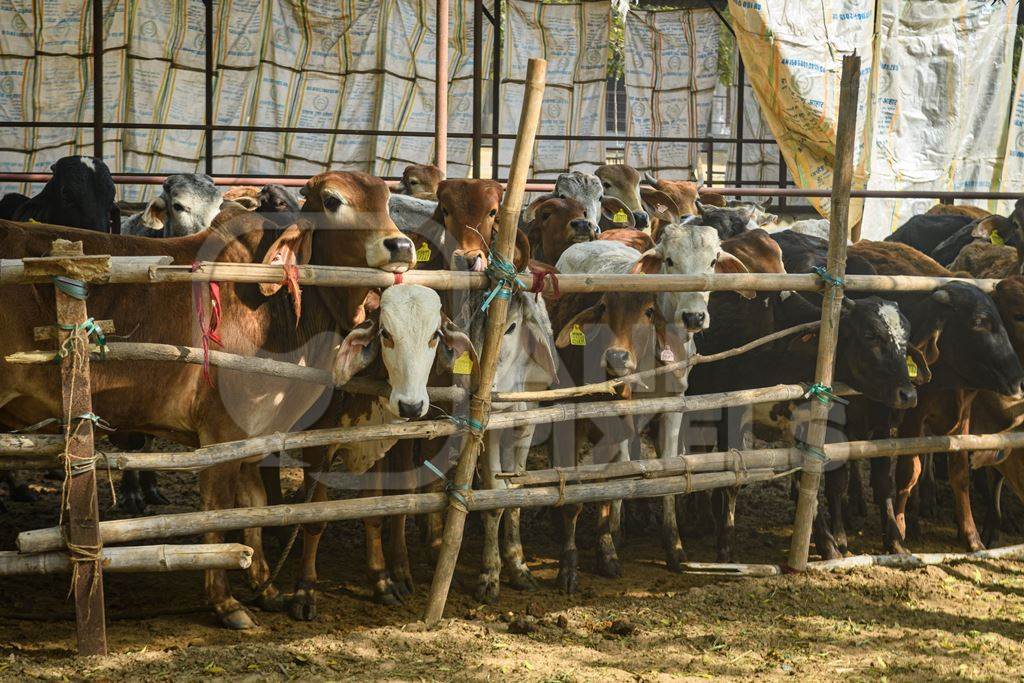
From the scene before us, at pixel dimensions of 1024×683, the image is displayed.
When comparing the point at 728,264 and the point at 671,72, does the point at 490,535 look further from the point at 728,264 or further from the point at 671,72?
the point at 671,72

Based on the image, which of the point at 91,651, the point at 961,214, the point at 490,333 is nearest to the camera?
the point at 91,651

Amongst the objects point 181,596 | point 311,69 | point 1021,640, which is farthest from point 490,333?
point 311,69

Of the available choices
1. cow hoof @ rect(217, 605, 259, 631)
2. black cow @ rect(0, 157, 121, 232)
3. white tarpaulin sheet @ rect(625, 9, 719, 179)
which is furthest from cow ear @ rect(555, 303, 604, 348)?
white tarpaulin sheet @ rect(625, 9, 719, 179)

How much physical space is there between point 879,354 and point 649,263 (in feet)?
4.28

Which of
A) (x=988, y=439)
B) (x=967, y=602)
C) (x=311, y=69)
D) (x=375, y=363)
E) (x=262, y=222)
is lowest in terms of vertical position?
(x=967, y=602)

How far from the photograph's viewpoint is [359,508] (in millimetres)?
4613

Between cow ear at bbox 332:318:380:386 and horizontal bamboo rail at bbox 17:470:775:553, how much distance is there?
1.74ft

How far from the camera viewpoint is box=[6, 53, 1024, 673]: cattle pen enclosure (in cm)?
406

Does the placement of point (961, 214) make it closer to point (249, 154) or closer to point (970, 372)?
point (970, 372)

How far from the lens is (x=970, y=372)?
6.13 metres

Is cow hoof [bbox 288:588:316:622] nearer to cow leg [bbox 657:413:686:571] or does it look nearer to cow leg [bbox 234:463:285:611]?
cow leg [bbox 234:463:285:611]

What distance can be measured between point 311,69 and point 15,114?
137 inches

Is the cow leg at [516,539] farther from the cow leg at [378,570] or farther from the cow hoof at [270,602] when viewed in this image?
the cow hoof at [270,602]

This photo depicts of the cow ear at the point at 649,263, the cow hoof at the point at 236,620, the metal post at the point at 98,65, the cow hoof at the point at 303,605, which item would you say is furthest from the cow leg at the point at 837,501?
the metal post at the point at 98,65
